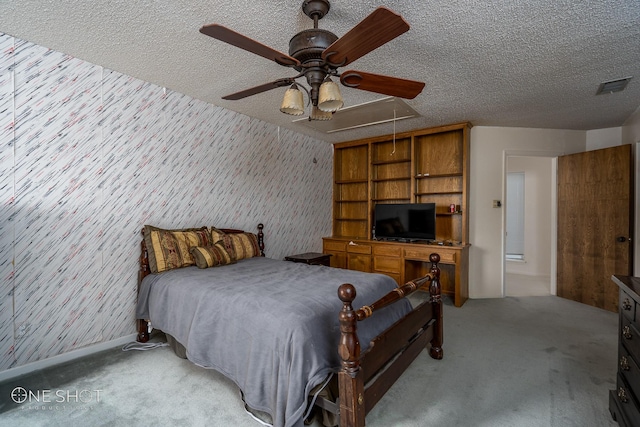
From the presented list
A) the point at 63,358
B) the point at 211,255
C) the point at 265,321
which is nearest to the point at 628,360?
the point at 265,321

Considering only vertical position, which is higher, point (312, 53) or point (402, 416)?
point (312, 53)

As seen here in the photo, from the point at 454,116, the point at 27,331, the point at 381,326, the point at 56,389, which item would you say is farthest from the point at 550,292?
the point at 27,331

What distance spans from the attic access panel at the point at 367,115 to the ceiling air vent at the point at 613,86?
1760mm

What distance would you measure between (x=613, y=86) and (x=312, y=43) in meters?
3.14

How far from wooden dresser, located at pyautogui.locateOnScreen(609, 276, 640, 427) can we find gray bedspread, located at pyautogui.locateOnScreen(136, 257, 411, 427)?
1.25 meters

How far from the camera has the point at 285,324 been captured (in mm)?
1562

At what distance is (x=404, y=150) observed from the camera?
15.8 ft

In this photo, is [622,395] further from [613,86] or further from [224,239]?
[224,239]

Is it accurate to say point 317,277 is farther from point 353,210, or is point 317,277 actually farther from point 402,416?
point 353,210

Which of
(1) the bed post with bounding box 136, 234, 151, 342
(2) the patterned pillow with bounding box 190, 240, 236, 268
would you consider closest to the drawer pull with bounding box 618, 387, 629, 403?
(2) the patterned pillow with bounding box 190, 240, 236, 268

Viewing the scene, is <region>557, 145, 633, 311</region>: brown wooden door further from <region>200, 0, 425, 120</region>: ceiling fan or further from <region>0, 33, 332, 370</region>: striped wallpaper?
<region>0, 33, 332, 370</region>: striped wallpaper

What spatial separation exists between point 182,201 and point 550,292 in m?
5.41

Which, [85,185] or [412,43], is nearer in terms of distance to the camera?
[412,43]

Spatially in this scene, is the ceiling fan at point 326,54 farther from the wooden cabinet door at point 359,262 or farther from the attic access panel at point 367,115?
the wooden cabinet door at point 359,262
